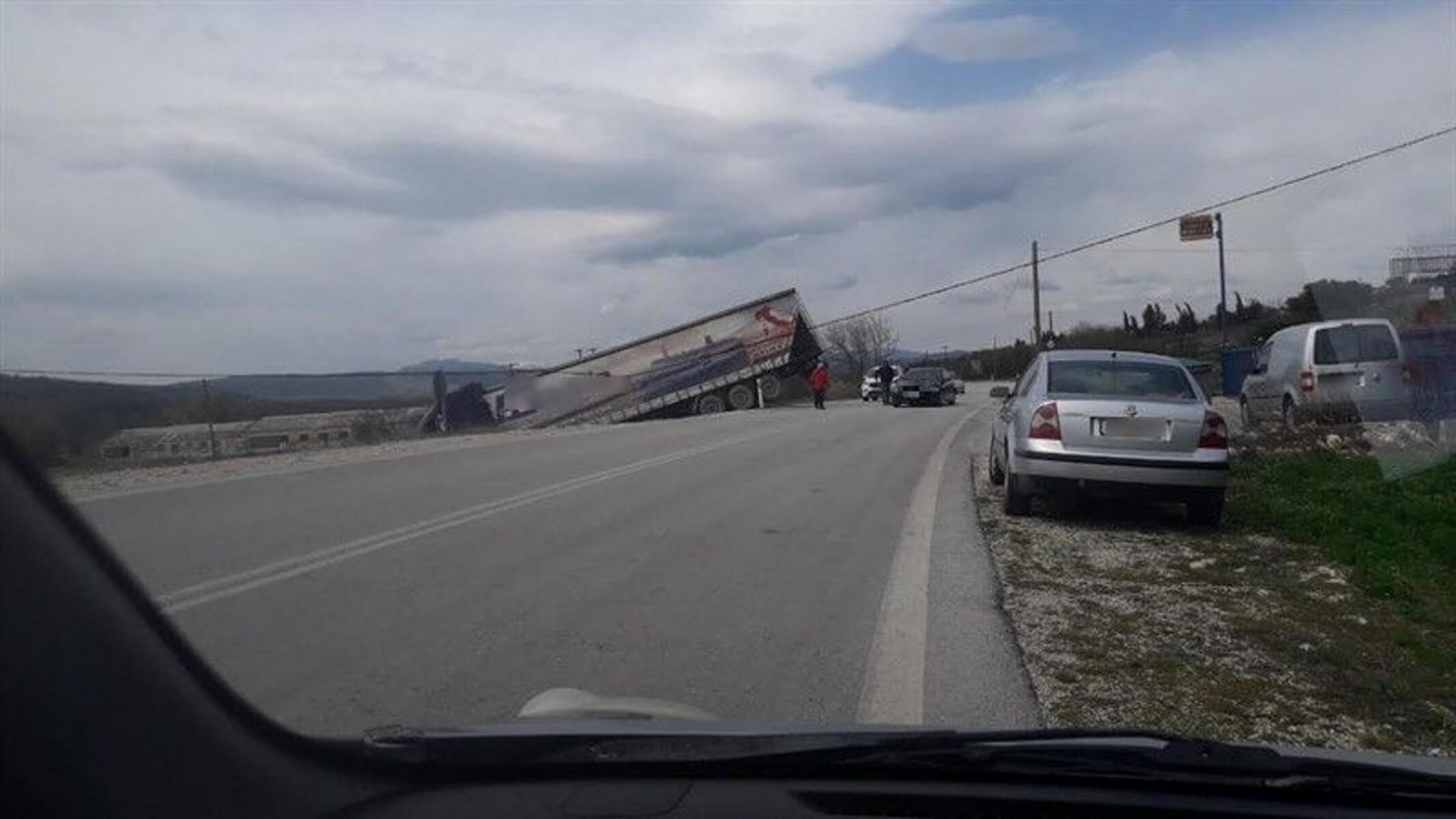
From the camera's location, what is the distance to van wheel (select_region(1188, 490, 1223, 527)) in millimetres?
11367

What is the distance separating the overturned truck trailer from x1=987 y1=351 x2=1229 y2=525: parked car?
26.5 metres

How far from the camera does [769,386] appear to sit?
43.0m

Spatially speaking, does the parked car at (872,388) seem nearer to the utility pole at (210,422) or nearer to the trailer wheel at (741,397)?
the trailer wheel at (741,397)

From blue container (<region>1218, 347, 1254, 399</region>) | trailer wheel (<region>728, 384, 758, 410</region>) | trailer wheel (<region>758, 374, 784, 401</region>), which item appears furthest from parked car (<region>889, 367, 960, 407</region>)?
blue container (<region>1218, 347, 1254, 399</region>)

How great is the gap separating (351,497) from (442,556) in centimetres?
449

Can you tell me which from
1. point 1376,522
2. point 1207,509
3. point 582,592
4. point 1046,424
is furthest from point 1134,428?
point 582,592

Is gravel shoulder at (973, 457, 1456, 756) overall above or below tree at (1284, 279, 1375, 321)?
below

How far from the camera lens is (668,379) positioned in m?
40.3

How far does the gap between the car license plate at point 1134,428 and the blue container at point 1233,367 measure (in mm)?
18595

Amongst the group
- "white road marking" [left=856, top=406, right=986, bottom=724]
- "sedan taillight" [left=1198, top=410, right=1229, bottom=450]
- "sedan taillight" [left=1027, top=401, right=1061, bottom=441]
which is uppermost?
"sedan taillight" [left=1027, top=401, right=1061, bottom=441]

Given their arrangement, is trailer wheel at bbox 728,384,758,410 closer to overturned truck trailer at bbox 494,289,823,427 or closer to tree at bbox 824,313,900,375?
overturned truck trailer at bbox 494,289,823,427

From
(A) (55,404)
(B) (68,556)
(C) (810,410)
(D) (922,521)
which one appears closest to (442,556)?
→ (D) (922,521)

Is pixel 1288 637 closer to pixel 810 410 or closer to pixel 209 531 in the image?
pixel 209 531

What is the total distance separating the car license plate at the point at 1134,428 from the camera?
11336mm
